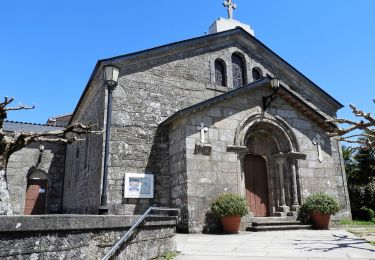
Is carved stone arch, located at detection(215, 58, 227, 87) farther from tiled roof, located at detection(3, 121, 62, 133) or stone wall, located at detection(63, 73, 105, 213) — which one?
tiled roof, located at detection(3, 121, 62, 133)

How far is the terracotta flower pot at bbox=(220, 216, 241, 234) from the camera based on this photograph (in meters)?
9.55

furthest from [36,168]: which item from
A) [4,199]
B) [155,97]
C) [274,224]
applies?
[4,199]

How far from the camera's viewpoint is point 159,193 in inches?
443

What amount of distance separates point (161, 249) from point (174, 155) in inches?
219

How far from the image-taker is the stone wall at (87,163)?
11.4 meters

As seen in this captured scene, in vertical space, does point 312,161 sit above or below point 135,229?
above

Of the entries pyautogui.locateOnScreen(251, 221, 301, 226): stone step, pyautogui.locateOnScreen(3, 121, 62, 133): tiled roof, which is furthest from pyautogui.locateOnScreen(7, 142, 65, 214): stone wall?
pyautogui.locateOnScreen(251, 221, 301, 226): stone step

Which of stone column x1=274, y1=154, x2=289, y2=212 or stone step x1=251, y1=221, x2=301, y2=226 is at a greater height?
stone column x1=274, y1=154, x2=289, y2=212

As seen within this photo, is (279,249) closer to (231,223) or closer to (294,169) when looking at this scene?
(231,223)

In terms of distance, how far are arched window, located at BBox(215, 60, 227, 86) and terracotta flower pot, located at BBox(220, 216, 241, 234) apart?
6.24 m

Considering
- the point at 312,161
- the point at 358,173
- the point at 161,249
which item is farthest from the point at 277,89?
the point at 358,173

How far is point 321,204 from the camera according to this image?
35.4 feet

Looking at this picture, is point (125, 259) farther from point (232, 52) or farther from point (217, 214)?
point (232, 52)

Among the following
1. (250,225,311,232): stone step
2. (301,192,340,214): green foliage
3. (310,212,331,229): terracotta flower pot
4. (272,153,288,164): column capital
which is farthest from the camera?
(272,153,288,164): column capital
